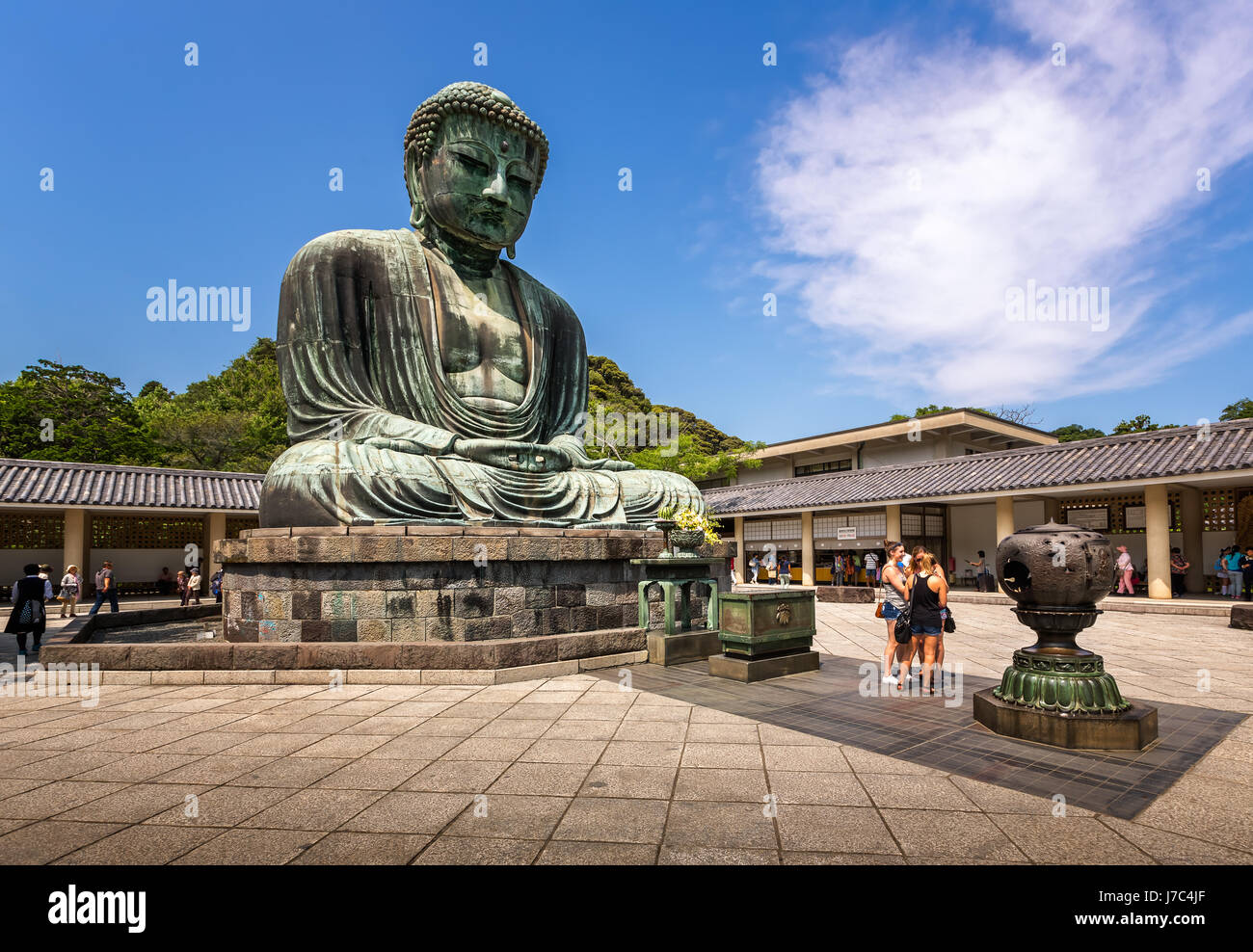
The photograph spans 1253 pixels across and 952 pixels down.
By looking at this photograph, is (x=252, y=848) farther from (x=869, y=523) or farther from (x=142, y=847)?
(x=869, y=523)

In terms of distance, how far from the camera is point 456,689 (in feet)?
19.1

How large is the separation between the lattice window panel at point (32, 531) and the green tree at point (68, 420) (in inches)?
259

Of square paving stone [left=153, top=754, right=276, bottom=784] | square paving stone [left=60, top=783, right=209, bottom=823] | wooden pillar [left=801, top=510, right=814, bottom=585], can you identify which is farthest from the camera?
wooden pillar [left=801, top=510, right=814, bottom=585]

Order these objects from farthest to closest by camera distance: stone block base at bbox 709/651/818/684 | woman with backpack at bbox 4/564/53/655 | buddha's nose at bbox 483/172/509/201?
buddha's nose at bbox 483/172/509/201, woman with backpack at bbox 4/564/53/655, stone block base at bbox 709/651/818/684

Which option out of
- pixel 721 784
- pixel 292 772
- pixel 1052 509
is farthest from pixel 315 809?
pixel 1052 509

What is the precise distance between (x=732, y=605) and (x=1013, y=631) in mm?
6597

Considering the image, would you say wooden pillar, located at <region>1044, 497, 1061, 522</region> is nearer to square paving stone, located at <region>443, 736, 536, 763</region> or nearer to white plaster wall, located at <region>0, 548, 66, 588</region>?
square paving stone, located at <region>443, 736, 536, 763</region>

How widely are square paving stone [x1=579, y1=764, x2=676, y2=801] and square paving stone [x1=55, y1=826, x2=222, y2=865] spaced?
1695 mm

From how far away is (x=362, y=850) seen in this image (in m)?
2.71

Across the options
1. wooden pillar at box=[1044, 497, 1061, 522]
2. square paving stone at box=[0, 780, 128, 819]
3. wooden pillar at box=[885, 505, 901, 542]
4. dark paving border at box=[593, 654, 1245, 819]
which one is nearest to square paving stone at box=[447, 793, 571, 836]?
square paving stone at box=[0, 780, 128, 819]

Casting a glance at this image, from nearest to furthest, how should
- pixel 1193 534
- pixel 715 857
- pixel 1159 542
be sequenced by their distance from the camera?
pixel 715 857
pixel 1159 542
pixel 1193 534

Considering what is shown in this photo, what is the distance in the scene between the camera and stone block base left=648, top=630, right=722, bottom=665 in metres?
7.01

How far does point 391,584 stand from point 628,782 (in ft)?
12.4

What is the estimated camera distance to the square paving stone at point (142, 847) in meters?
2.64
